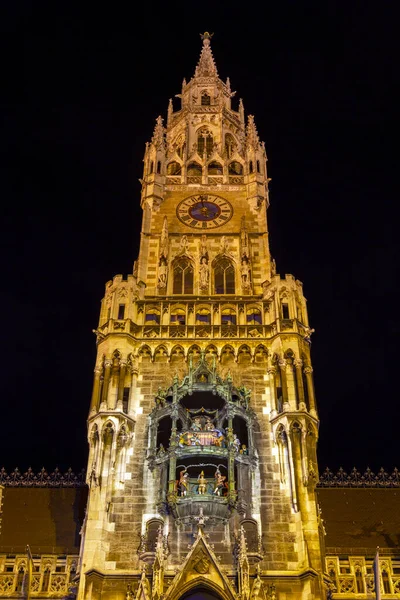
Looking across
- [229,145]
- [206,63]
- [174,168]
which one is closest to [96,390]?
[174,168]

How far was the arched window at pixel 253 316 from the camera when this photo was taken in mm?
34500

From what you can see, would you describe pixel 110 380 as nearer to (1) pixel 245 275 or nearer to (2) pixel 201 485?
(2) pixel 201 485

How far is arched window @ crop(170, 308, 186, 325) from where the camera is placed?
34719mm

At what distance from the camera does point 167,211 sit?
41.0m

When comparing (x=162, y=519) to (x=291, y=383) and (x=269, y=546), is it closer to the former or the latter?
(x=269, y=546)

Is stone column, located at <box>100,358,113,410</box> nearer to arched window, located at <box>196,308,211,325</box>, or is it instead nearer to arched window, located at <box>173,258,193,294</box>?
arched window, located at <box>196,308,211,325</box>

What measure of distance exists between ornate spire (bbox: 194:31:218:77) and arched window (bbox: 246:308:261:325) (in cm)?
2340

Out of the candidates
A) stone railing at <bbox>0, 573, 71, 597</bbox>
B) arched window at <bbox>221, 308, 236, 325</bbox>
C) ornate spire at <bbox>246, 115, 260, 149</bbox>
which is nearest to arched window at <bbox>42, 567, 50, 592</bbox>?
stone railing at <bbox>0, 573, 71, 597</bbox>

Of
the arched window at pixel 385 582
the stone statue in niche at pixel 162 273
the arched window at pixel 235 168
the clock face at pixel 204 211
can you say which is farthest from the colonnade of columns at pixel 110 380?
the arched window at pixel 235 168

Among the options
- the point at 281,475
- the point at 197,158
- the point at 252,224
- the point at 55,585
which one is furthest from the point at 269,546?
the point at 197,158

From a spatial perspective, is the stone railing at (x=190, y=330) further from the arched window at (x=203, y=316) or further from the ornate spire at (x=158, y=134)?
the ornate spire at (x=158, y=134)

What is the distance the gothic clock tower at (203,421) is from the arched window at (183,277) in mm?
72

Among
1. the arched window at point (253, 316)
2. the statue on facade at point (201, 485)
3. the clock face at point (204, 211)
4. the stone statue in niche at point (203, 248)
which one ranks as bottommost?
the statue on facade at point (201, 485)

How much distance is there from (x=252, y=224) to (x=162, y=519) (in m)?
17.1
